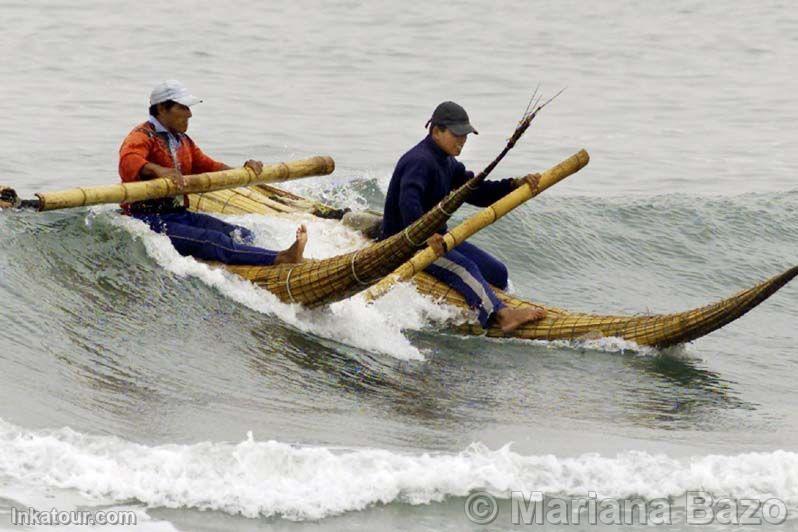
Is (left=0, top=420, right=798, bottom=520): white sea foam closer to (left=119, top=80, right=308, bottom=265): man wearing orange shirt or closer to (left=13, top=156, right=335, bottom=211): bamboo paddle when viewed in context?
(left=13, top=156, right=335, bottom=211): bamboo paddle

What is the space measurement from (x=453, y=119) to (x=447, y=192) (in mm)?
586

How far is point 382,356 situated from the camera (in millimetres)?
8969

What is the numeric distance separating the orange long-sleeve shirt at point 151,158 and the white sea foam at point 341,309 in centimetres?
20

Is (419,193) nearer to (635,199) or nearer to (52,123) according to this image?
(635,199)

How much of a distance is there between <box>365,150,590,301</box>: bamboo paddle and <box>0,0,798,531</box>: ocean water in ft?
2.02

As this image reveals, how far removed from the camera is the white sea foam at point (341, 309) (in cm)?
919

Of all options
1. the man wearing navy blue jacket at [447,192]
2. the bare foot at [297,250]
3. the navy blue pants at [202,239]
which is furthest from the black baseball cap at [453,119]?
the navy blue pants at [202,239]

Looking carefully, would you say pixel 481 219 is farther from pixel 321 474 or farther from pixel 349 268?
pixel 321 474

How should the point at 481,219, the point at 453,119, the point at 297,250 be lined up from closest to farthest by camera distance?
the point at 481,219 → the point at 453,119 → the point at 297,250

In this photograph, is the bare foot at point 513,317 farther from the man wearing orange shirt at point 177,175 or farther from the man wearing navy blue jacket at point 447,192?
the man wearing orange shirt at point 177,175

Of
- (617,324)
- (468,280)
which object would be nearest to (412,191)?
(468,280)

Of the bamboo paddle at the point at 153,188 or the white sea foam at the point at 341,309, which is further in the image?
the white sea foam at the point at 341,309

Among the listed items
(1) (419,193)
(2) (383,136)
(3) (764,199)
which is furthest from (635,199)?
(1) (419,193)

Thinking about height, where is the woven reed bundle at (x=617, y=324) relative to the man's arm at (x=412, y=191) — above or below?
below
